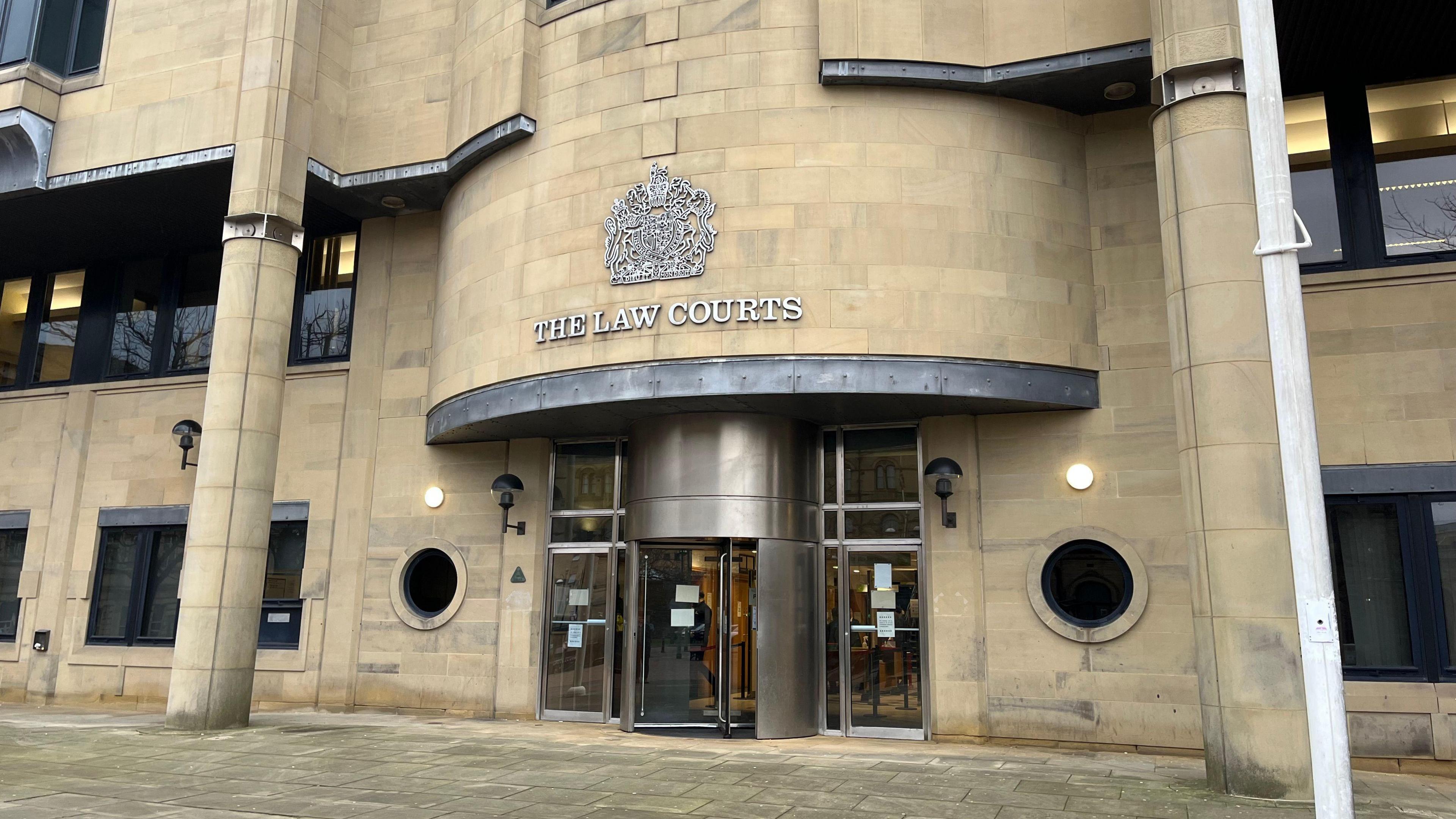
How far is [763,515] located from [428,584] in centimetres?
643

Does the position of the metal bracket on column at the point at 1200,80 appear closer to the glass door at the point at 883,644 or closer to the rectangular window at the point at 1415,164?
the rectangular window at the point at 1415,164

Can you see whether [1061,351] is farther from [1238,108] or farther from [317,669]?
[317,669]

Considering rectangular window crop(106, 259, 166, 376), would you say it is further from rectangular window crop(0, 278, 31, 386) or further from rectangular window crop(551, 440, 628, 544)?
rectangular window crop(551, 440, 628, 544)

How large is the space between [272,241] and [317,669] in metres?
6.92

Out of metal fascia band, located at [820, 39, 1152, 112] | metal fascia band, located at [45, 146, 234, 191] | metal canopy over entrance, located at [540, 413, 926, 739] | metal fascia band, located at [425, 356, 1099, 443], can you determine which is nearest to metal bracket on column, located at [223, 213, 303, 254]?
metal fascia band, located at [45, 146, 234, 191]

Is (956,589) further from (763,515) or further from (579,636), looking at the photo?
(579,636)

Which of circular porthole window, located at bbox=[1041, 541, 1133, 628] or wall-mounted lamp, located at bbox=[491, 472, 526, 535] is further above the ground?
wall-mounted lamp, located at bbox=[491, 472, 526, 535]

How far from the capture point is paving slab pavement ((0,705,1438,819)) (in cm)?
849

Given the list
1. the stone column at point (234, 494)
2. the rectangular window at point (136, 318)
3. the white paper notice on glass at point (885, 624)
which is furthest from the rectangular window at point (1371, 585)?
the rectangular window at point (136, 318)

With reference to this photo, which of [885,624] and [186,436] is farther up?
[186,436]

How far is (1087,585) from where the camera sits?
1292 centimetres

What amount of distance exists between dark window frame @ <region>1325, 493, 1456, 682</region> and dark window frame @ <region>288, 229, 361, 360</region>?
15.2m

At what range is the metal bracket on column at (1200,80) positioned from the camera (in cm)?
1021

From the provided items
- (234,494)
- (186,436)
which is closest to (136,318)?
(186,436)
